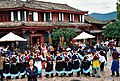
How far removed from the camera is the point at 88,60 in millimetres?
18156

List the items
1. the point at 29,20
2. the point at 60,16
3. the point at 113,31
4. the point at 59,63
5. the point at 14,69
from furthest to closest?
1. the point at 113,31
2. the point at 60,16
3. the point at 29,20
4. the point at 59,63
5. the point at 14,69

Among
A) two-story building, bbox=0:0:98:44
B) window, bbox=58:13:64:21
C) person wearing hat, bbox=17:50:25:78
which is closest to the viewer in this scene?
person wearing hat, bbox=17:50:25:78

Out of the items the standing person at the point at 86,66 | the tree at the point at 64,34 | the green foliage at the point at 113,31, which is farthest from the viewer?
the green foliage at the point at 113,31

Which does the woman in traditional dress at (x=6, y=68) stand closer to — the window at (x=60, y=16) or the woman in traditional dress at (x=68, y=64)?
the woman in traditional dress at (x=68, y=64)

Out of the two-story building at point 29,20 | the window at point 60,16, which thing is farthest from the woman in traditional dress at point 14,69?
the window at point 60,16

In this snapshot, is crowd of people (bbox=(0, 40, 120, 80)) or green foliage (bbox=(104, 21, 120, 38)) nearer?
crowd of people (bbox=(0, 40, 120, 80))

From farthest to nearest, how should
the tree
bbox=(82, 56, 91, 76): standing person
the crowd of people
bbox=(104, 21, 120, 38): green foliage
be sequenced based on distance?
bbox=(104, 21, 120, 38): green foliage
the tree
bbox=(82, 56, 91, 76): standing person
the crowd of people

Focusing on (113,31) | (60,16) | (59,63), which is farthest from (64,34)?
(59,63)

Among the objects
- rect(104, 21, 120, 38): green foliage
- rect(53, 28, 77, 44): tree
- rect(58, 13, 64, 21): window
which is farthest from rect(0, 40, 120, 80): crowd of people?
rect(104, 21, 120, 38): green foliage

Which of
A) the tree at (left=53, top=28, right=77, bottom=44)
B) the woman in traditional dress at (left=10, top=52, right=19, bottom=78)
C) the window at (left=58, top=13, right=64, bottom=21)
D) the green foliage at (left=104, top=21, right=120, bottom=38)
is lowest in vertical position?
the green foliage at (left=104, top=21, right=120, bottom=38)

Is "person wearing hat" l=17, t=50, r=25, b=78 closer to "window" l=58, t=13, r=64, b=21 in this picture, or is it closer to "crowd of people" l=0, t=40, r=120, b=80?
"crowd of people" l=0, t=40, r=120, b=80

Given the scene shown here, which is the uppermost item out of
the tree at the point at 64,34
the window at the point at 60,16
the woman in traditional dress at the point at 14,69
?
the woman in traditional dress at the point at 14,69

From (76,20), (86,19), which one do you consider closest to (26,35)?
(76,20)

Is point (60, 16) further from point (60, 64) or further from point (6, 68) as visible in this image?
point (6, 68)
